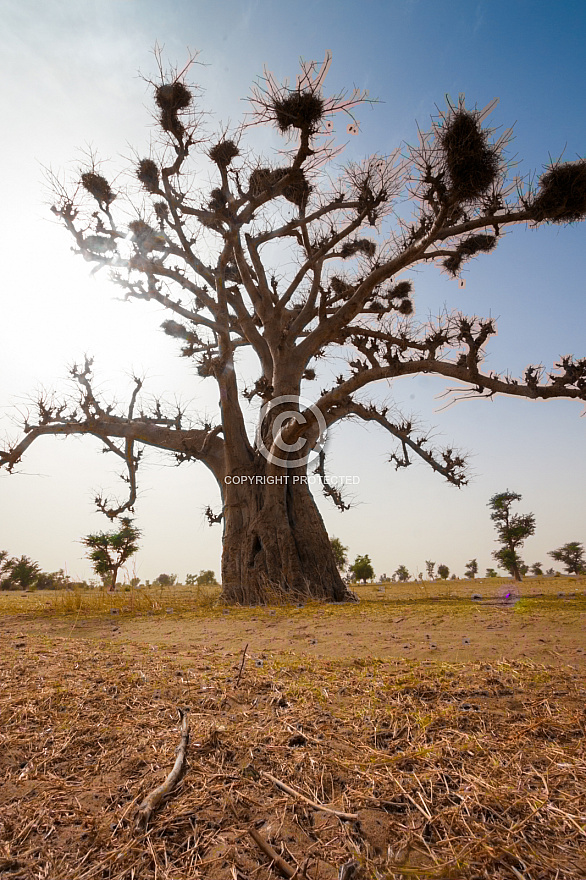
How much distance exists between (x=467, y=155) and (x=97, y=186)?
6.79 m

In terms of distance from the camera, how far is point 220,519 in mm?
9000

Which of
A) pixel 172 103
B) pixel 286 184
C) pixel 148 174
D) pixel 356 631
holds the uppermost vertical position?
pixel 172 103

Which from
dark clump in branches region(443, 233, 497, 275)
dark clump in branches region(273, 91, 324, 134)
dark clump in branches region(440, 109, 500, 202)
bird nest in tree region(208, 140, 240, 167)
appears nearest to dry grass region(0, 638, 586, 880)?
dark clump in branches region(440, 109, 500, 202)

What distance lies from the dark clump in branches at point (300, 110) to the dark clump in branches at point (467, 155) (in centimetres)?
203

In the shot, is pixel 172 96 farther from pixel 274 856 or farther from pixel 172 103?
pixel 274 856

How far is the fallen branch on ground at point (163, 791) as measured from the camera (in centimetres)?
126

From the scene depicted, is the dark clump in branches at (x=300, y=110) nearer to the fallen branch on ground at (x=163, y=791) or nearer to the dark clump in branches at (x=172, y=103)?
the dark clump in branches at (x=172, y=103)

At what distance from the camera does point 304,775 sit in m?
1.49

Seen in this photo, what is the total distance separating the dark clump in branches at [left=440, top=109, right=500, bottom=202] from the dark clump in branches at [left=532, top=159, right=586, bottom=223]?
930 mm

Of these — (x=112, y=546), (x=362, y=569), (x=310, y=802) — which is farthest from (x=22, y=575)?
(x=310, y=802)

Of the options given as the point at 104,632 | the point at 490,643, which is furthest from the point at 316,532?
the point at 490,643

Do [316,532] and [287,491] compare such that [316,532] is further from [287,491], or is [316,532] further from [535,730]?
[535,730]

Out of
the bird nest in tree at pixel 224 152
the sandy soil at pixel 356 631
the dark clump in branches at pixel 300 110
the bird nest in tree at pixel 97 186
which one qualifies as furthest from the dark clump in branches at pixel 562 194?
the bird nest in tree at pixel 97 186

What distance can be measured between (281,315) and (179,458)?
11.7ft
